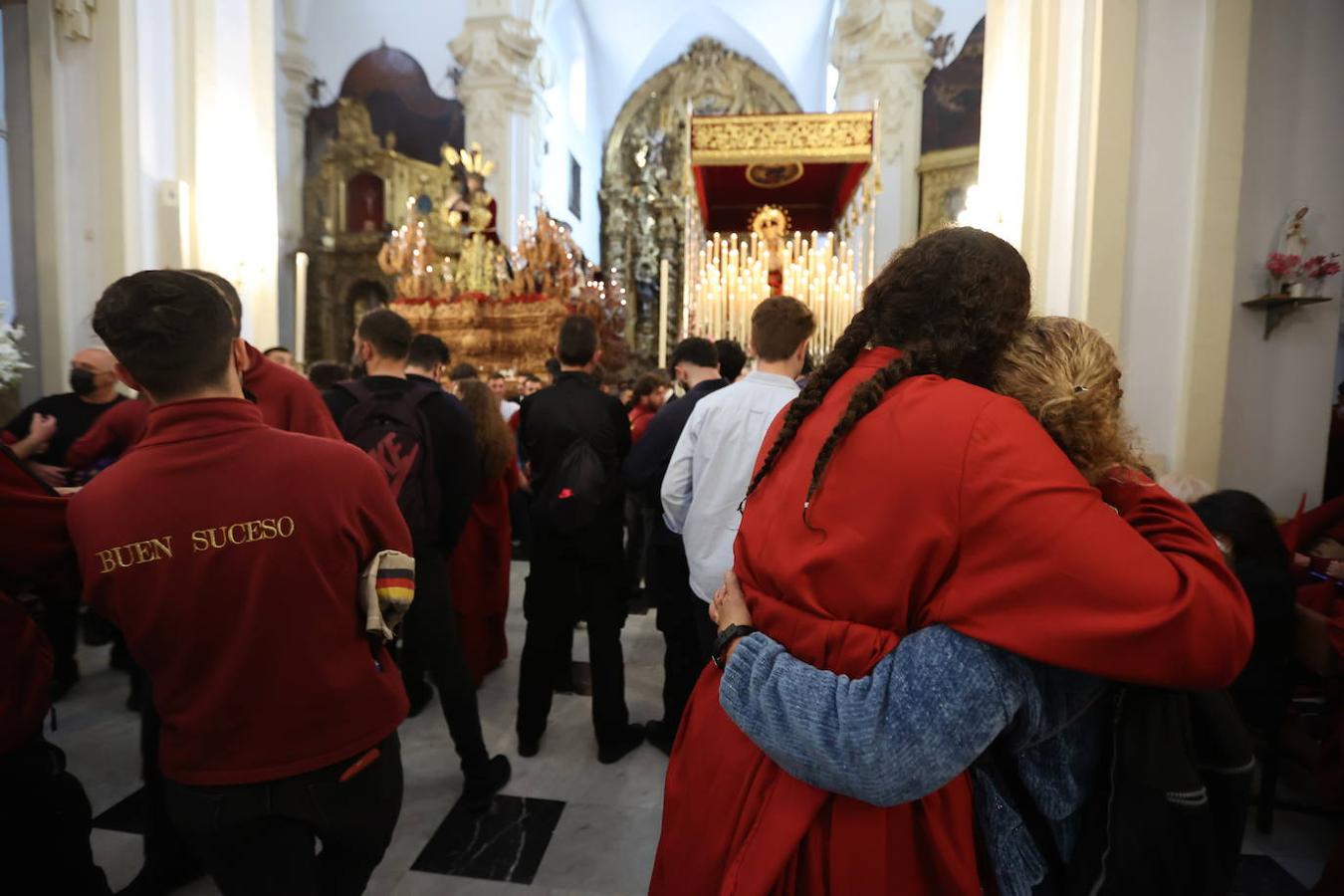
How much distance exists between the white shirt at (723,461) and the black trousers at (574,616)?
580 millimetres

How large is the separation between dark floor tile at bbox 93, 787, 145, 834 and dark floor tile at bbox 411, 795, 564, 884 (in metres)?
0.98

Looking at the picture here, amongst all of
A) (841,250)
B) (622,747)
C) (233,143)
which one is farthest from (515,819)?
(841,250)

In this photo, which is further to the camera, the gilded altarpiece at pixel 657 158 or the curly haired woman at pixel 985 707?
the gilded altarpiece at pixel 657 158

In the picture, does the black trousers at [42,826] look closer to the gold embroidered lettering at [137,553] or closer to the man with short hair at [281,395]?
the gold embroidered lettering at [137,553]

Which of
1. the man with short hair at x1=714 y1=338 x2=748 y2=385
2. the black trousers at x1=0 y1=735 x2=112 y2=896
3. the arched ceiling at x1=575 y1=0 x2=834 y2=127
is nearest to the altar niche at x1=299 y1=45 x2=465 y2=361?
the arched ceiling at x1=575 y1=0 x2=834 y2=127

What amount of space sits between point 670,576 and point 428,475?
1065 millimetres

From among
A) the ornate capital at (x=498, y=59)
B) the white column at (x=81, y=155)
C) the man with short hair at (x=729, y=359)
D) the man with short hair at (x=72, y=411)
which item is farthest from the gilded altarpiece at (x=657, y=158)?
the man with short hair at (x=72, y=411)

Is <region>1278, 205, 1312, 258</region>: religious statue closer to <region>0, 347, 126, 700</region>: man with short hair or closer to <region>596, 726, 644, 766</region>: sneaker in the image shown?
<region>596, 726, 644, 766</region>: sneaker

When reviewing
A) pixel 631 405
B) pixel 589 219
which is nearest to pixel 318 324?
pixel 589 219

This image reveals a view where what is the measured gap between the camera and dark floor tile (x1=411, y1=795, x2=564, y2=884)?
2.21m

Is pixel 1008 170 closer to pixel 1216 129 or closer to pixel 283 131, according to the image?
pixel 1216 129

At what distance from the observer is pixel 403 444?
2449mm

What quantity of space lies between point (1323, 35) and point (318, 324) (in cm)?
1525

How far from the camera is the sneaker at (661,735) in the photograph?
295cm
